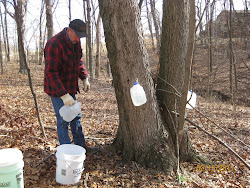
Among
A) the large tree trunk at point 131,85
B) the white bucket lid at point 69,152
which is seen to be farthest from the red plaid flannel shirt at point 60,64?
the white bucket lid at point 69,152

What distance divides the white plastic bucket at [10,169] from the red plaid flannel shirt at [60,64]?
3.15ft

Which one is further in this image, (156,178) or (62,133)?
(62,133)

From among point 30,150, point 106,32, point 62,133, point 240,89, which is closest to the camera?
point 106,32

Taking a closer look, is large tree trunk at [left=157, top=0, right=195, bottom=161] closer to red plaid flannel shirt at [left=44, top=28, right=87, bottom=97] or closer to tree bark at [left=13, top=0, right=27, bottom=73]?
red plaid flannel shirt at [left=44, top=28, right=87, bottom=97]

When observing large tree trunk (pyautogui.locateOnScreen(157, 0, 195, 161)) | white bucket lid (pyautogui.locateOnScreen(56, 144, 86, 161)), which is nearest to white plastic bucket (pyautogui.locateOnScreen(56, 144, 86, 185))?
white bucket lid (pyautogui.locateOnScreen(56, 144, 86, 161))

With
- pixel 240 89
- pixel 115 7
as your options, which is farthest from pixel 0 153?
pixel 240 89

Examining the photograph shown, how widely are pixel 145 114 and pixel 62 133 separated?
4.07 feet

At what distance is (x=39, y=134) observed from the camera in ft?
13.3

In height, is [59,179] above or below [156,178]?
above

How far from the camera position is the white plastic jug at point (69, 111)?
2861 mm

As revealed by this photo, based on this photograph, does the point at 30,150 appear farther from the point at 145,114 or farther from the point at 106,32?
the point at 106,32

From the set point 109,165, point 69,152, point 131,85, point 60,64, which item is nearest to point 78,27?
point 60,64

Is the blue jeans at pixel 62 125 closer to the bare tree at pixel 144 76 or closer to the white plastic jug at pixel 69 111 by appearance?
the white plastic jug at pixel 69 111

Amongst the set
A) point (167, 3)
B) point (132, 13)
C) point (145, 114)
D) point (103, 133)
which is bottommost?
point (103, 133)
